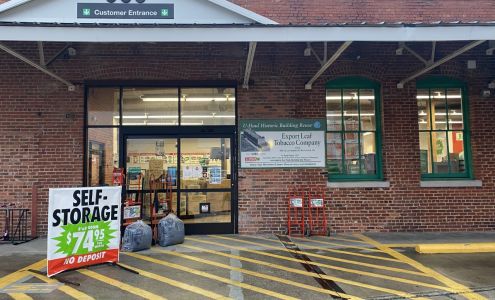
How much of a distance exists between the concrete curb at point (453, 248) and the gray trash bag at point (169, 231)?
15.1 ft

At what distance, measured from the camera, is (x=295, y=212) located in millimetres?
9016

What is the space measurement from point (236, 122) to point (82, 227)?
→ 425 cm

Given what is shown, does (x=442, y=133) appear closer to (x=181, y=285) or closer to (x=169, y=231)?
(x=169, y=231)

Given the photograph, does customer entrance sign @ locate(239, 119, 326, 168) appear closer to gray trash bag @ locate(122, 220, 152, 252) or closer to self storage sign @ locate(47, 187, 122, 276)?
gray trash bag @ locate(122, 220, 152, 252)

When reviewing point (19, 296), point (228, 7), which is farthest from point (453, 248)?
point (19, 296)

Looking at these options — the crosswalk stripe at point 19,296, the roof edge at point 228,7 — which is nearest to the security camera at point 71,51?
the roof edge at point 228,7

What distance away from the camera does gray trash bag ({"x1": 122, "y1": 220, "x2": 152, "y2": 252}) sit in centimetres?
730

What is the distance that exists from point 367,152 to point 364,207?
135cm

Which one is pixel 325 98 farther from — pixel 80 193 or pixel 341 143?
pixel 80 193

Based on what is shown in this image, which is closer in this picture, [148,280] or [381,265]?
[148,280]

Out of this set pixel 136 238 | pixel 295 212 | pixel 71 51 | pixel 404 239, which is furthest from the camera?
pixel 295 212

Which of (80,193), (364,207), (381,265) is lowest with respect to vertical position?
(381,265)

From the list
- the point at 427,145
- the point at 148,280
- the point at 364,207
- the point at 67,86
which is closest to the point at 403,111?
the point at 427,145

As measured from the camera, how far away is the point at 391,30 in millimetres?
6578
